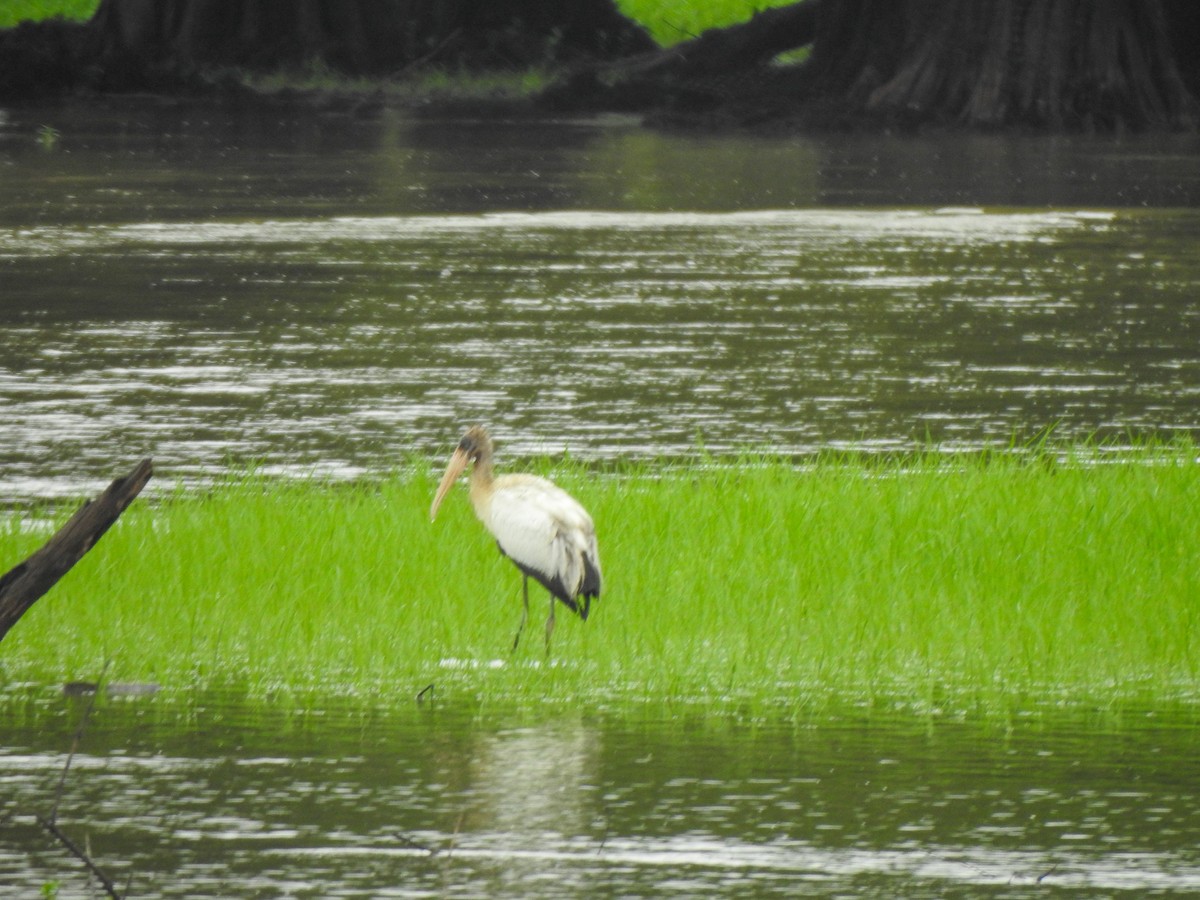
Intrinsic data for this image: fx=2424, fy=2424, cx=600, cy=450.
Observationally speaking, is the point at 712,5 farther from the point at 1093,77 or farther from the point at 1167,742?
the point at 1167,742

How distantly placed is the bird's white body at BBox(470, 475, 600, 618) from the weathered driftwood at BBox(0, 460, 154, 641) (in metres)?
2.85

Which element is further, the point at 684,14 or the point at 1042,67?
the point at 684,14

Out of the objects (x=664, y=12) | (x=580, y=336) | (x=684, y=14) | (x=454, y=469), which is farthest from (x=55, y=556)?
(x=664, y=12)

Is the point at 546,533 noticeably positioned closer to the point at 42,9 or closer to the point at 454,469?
the point at 454,469

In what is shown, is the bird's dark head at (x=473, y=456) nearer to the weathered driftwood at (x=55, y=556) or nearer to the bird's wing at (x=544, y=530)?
the bird's wing at (x=544, y=530)

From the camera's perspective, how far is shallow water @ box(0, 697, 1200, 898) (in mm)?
5480

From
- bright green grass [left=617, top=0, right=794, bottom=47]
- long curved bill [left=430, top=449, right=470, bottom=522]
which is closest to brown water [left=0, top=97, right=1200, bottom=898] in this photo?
long curved bill [left=430, top=449, right=470, bottom=522]

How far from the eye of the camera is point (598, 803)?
6.11 meters

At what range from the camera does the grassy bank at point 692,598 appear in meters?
7.46

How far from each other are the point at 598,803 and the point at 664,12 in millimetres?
58193

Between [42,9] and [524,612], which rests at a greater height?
[42,9]

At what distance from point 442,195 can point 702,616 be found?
22.0 m

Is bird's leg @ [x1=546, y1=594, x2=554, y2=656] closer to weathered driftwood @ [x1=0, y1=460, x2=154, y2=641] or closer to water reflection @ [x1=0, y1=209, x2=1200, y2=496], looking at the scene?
weathered driftwood @ [x1=0, y1=460, x2=154, y2=641]

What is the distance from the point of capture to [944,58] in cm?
4150
